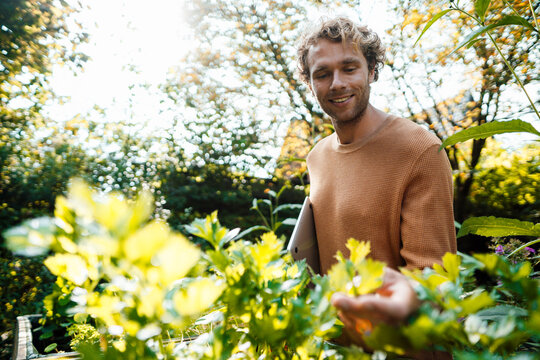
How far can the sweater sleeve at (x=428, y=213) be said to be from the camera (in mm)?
1208

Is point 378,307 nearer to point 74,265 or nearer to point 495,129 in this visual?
point 74,265

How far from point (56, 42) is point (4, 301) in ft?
13.9

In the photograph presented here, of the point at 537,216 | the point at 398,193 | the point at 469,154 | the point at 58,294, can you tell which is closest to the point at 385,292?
the point at 58,294

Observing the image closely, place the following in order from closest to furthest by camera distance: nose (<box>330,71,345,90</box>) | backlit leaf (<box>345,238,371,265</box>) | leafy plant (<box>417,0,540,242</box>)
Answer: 1. backlit leaf (<box>345,238,371,265</box>)
2. leafy plant (<box>417,0,540,242</box>)
3. nose (<box>330,71,345,90</box>)

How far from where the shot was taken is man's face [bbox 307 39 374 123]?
1722mm

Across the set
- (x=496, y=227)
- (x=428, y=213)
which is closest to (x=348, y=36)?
(x=428, y=213)

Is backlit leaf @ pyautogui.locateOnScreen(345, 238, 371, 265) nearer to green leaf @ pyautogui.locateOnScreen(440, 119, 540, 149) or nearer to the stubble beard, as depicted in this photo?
green leaf @ pyautogui.locateOnScreen(440, 119, 540, 149)

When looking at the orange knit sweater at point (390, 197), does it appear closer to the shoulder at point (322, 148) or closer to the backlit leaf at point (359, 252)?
the shoulder at point (322, 148)

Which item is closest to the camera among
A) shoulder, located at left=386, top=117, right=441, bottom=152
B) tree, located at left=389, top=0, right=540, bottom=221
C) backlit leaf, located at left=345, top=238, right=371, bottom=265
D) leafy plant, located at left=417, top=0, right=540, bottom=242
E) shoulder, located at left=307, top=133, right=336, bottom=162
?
backlit leaf, located at left=345, top=238, right=371, bottom=265

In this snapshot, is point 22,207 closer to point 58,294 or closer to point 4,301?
point 4,301

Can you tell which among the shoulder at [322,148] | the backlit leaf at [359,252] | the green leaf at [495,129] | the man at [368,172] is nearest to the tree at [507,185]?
the shoulder at [322,148]

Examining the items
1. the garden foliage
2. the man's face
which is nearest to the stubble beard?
the man's face

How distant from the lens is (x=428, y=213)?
126 cm

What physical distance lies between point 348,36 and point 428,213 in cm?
105
